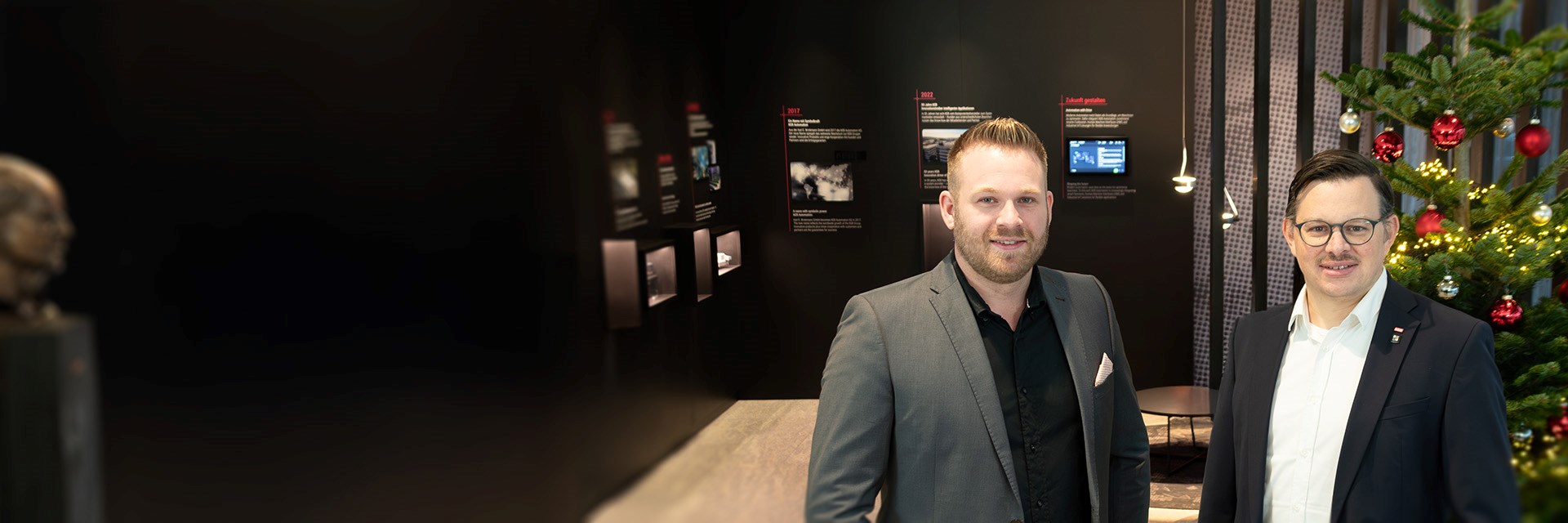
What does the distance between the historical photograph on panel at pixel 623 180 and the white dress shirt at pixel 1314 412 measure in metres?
3.63

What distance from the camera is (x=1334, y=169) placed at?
221 centimetres

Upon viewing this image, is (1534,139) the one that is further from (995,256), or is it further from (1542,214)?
(995,256)

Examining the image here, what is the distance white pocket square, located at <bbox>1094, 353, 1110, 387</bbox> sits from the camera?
86.9 inches

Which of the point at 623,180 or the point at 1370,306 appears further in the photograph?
the point at 623,180

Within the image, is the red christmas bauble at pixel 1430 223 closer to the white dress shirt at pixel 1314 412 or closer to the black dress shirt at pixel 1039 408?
the white dress shirt at pixel 1314 412

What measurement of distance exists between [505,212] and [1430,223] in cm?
316

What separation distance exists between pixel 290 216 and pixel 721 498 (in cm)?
307

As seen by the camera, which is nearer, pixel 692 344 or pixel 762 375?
pixel 692 344

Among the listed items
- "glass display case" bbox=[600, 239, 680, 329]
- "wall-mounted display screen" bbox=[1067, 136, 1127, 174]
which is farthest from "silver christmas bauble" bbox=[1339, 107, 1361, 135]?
"wall-mounted display screen" bbox=[1067, 136, 1127, 174]

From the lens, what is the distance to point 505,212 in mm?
4133

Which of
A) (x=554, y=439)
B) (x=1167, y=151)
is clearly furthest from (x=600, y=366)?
(x=1167, y=151)

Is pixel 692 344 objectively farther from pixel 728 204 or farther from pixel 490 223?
pixel 490 223

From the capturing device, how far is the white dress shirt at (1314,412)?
7.22 feet

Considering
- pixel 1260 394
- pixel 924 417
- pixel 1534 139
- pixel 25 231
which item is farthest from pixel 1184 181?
pixel 25 231
